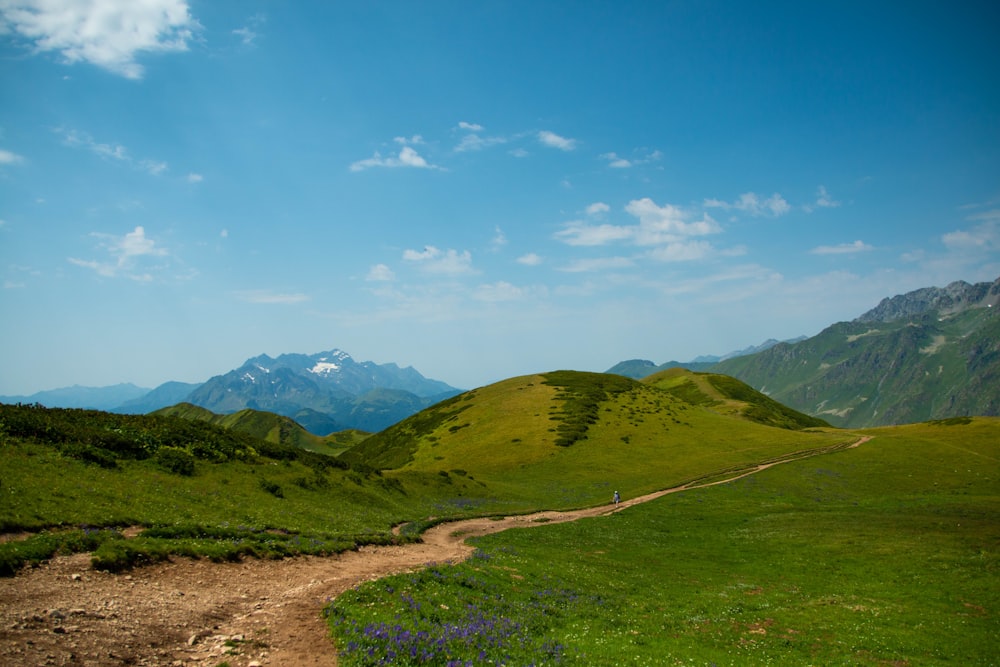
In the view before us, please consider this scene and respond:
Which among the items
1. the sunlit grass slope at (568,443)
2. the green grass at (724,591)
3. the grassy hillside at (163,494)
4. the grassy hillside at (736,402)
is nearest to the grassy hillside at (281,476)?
the grassy hillside at (163,494)

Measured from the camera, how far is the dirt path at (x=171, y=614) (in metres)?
13.5

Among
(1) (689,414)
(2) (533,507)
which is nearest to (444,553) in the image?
(2) (533,507)

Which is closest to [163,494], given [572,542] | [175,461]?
[175,461]

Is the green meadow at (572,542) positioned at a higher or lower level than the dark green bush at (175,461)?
lower

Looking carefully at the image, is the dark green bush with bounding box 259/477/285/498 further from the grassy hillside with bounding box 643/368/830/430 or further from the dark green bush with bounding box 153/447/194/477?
the grassy hillside with bounding box 643/368/830/430

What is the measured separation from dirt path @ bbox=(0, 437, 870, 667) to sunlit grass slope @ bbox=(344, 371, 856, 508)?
127ft

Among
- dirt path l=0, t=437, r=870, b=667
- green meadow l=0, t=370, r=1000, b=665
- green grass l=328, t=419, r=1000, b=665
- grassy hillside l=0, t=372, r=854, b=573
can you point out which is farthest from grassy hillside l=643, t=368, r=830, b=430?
dirt path l=0, t=437, r=870, b=667

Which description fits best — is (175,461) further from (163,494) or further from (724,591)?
(724,591)

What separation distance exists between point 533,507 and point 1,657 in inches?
2026

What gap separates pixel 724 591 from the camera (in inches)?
1192

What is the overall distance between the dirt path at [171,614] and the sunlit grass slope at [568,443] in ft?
127

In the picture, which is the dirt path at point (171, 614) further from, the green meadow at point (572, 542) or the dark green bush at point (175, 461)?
the dark green bush at point (175, 461)

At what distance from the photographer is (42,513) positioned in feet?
73.5

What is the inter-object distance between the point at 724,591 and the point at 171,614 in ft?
96.6
